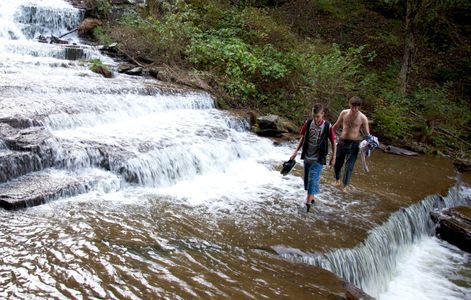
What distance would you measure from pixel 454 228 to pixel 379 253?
8.99 feet

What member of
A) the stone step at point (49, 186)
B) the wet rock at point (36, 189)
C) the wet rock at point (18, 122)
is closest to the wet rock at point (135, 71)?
the wet rock at point (18, 122)

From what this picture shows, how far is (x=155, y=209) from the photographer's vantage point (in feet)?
21.6

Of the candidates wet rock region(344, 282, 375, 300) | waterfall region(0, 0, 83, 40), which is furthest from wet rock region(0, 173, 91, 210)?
waterfall region(0, 0, 83, 40)

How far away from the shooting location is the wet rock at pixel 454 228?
27.0 feet

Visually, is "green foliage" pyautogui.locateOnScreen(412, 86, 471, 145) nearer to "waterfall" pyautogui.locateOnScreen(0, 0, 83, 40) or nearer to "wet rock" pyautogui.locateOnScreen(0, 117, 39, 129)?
"wet rock" pyautogui.locateOnScreen(0, 117, 39, 129)

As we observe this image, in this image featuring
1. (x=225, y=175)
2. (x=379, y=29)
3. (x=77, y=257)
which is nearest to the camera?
(x=77, y=257)

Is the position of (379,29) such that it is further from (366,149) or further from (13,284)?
(13,284)

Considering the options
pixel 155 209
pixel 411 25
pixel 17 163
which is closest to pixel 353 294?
pixel 155 209

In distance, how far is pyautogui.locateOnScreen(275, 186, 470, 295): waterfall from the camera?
573 cm

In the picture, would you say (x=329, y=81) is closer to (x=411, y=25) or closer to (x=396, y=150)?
(x=396, y=150)

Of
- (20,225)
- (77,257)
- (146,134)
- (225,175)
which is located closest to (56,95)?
(146,134)

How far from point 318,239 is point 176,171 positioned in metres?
3.34

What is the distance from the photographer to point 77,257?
4.78 meters

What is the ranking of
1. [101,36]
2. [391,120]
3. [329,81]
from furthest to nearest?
[101,36] < [329,81] < [391,120]
